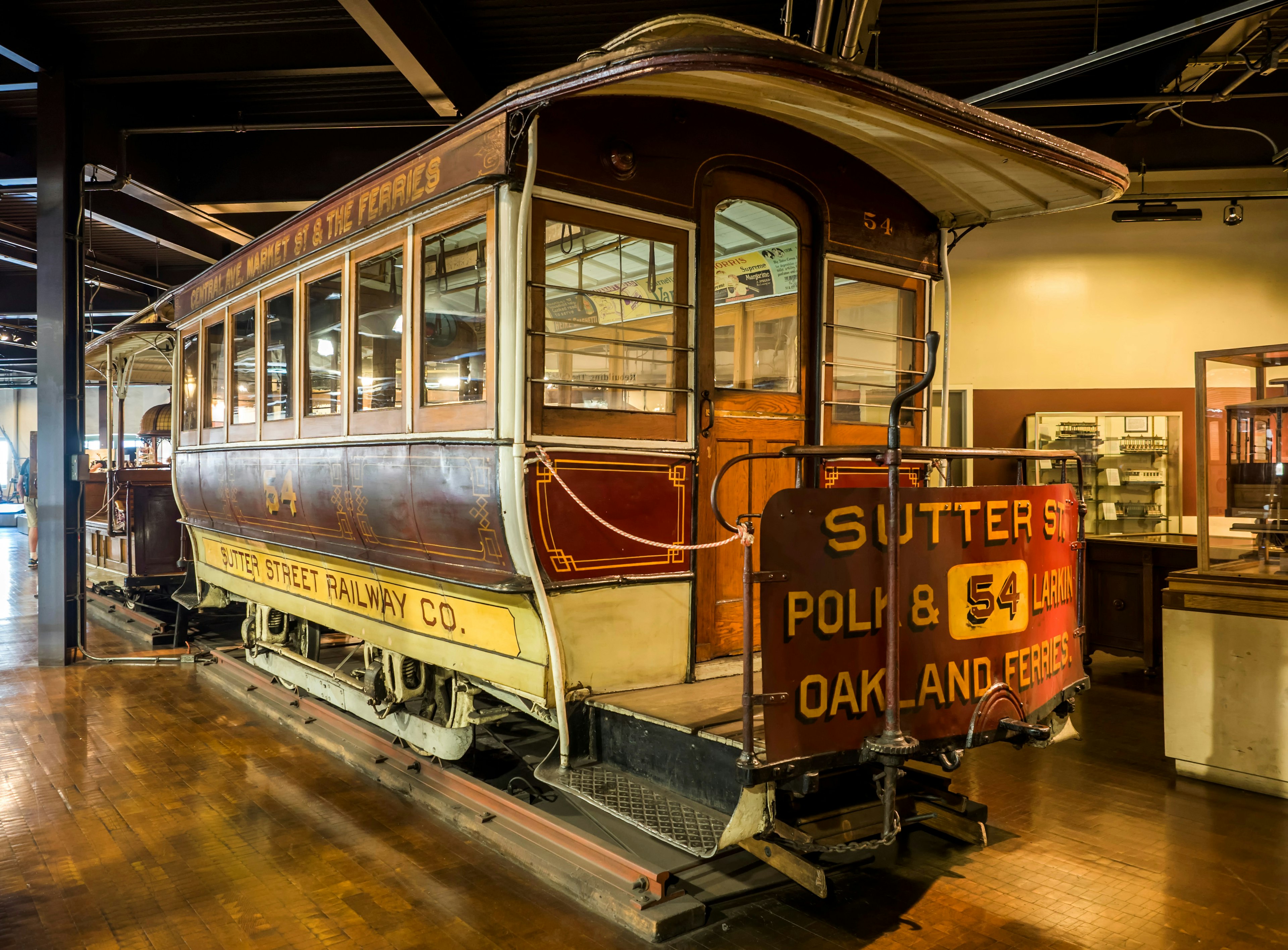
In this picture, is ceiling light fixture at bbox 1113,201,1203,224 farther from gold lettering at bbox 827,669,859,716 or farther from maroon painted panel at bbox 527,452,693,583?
gold lettering at bbox 827,669,859,716

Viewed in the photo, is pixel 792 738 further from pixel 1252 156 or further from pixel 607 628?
pixel 1252 156

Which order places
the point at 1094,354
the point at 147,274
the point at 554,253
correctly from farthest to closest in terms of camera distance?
the point at 147,274 < the point at 1094,354 < the point at 554,253

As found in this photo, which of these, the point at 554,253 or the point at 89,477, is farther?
the point at 89,477

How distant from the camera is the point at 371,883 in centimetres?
348

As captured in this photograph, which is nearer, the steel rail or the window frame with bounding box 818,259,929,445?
the steel rail

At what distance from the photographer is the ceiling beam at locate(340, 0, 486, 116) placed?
5.95m

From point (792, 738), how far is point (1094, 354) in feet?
25.6

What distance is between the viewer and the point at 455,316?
13.1ft

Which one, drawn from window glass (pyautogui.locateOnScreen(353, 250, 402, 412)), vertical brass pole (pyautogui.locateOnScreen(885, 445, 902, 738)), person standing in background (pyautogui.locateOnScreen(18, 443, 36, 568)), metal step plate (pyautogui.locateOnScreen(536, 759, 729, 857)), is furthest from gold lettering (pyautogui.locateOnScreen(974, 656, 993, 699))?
person standing in background (pyautogui.locateOnScreen(18, 443, 36, 568))

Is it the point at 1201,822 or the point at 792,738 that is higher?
the point at 792,738

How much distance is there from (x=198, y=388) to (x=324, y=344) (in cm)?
272

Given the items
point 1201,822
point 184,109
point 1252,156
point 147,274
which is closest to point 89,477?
point 184,109

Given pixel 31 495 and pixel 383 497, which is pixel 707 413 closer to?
pixel 383 497

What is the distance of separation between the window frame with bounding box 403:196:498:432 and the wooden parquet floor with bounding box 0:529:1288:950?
1862 mm
